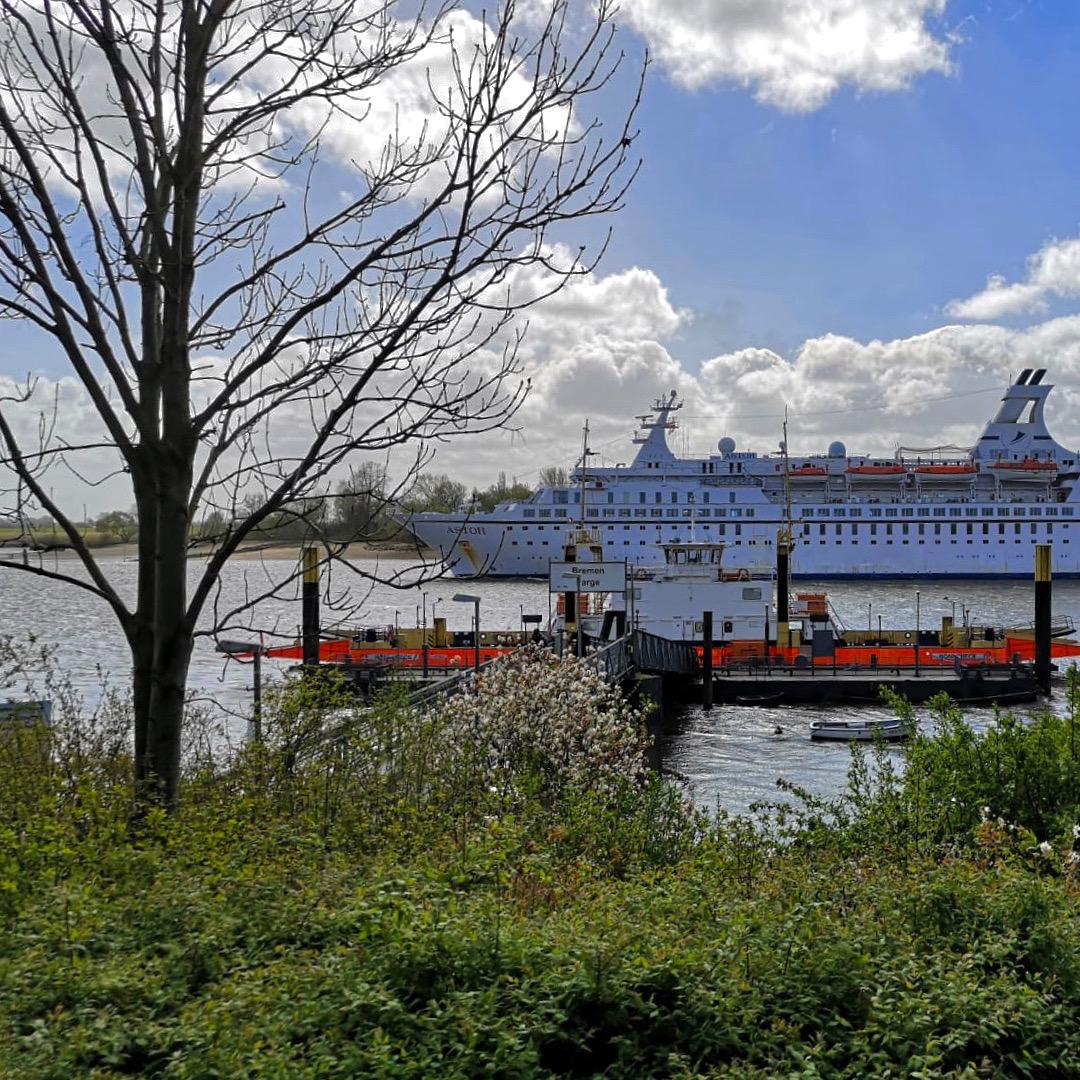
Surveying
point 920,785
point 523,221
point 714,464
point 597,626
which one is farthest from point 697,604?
point 714,464

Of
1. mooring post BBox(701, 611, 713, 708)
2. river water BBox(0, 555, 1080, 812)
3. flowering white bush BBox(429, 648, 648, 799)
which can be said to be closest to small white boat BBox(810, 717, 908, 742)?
river water BBox(0, 555, 1080, 812)

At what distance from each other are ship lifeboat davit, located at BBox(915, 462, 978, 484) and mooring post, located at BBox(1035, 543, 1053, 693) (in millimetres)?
56417

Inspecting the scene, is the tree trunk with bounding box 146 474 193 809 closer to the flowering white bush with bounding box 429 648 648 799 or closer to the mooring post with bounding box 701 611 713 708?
the flowering white bush with bounding box 429 648 648 799

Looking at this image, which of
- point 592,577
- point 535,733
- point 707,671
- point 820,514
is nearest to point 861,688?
point 707,671

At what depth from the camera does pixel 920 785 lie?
9.38 metres

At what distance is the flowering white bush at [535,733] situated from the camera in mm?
9500

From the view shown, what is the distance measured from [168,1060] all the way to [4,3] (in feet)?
14.8

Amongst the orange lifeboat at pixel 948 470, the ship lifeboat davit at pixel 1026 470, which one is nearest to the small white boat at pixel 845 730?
the orange lifeboat at pixel 948 470

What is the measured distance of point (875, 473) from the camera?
8700 cm

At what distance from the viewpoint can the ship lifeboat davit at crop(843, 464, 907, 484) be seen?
86.8 metres

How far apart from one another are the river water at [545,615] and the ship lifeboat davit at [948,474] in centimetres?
940

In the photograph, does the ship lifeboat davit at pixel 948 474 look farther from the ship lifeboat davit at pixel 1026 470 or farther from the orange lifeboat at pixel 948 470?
the ship lifeboat davit at pixel 1026 470

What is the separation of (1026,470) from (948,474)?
685 centimetres

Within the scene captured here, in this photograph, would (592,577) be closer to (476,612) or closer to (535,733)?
(476,612)
